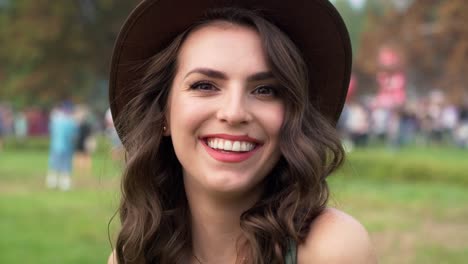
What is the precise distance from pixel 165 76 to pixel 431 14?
34.1 feet

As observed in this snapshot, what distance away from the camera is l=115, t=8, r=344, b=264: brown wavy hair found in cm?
251

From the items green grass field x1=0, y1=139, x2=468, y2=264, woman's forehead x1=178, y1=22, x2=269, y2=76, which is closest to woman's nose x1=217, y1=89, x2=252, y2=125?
woman's forehead x1=178, y1=22, x2=269, y2=76

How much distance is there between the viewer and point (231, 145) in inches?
95.9

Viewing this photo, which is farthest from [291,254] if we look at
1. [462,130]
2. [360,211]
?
[462,130]

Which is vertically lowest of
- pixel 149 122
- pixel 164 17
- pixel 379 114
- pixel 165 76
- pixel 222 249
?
pixel 379 114

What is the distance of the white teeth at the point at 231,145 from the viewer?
2430 millimetres

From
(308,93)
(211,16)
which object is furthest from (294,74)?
(211,16)

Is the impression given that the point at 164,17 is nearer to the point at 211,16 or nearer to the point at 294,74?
the point at 211,16

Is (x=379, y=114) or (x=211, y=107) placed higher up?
(x=211, y=107)

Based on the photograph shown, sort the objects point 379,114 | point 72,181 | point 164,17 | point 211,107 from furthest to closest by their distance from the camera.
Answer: point 379,114 < point 72,181 < point 164,17 < point 211,107

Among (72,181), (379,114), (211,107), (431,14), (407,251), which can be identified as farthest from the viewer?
(379,114)

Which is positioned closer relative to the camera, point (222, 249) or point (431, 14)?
point (222, 249)

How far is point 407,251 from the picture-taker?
798cm

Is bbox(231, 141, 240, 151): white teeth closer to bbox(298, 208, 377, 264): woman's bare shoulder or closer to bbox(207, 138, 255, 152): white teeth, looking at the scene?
bbox(207, 138, 255, 152): white teeth
